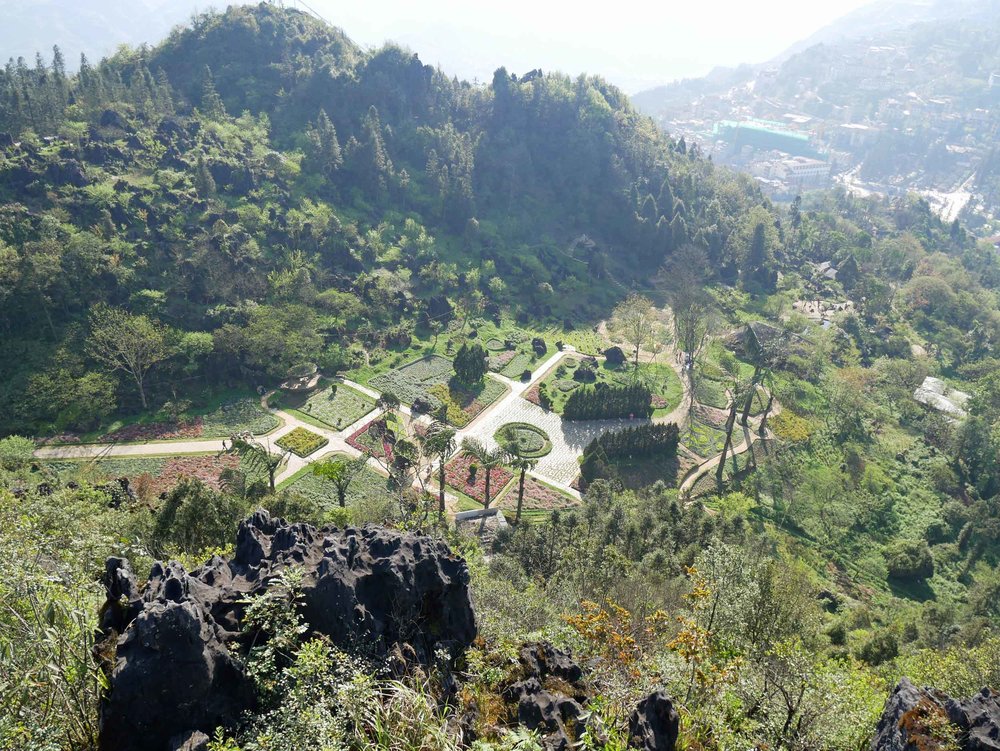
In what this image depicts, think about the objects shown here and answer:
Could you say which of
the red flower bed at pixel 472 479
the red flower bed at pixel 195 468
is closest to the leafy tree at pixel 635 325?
the red flower bed at pixel 472 479

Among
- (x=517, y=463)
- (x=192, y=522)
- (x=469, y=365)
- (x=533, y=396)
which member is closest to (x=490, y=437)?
(x=533, y=396)

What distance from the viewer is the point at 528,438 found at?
60.0m

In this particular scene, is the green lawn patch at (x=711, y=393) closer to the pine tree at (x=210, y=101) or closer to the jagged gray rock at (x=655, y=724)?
the jagged gray rock at (x=655, y=724)

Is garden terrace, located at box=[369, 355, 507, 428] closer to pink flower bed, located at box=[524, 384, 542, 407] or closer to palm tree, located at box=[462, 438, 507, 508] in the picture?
pink flower bed, located at box=[524, 384, 542, 407]

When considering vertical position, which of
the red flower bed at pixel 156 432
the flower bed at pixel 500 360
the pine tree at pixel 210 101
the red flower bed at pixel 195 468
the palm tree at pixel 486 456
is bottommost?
the flower bed at pixel 500 360

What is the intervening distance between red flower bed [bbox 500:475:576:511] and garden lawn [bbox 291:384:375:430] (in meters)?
16.4

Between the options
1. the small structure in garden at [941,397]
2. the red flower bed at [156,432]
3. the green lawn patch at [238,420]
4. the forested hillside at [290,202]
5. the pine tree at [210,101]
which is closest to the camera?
the red flower bed at [156,432]

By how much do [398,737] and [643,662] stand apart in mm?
10134

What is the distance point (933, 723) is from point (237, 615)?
1660 cm

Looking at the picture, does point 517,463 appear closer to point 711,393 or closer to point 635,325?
point 635,325

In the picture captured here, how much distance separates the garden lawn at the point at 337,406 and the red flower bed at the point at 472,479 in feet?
37.5

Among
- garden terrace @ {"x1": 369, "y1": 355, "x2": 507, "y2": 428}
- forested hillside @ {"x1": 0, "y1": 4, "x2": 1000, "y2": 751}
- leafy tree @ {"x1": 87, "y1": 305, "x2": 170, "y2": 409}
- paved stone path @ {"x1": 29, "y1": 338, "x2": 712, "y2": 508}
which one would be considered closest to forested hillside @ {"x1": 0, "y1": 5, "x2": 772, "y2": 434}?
forested hillside @ {"x1": 0, "y1": 4, "x2": 1000, "y2": 751}

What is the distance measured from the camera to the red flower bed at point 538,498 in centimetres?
5084

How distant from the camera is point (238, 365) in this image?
61844 mm
